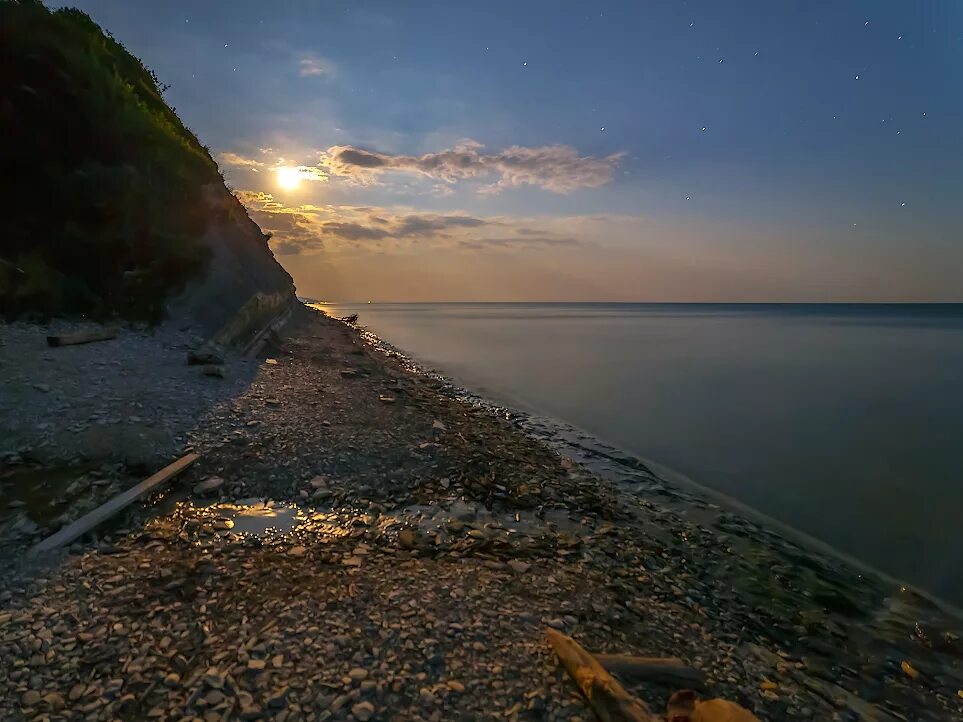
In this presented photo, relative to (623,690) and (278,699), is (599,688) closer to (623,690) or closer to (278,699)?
(623,690)

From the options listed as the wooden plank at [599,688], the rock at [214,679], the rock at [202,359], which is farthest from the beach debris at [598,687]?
the rock at [202,359]

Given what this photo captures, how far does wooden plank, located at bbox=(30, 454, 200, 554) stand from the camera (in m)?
6.62

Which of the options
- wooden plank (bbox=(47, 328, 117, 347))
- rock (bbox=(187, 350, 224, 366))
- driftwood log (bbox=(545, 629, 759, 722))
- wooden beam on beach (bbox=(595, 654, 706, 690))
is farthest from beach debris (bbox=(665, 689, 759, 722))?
wooden plank (bbox=(47, 328, 117, 347))

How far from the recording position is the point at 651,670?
5215 mm

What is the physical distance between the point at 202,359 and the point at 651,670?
46.9ft

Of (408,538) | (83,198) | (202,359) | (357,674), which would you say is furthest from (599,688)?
(83,198)

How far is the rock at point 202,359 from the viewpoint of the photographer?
14.6 meters

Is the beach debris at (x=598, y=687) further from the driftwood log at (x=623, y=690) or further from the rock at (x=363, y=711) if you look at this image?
the rock at (x=363, y=711)

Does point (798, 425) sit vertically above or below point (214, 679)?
below

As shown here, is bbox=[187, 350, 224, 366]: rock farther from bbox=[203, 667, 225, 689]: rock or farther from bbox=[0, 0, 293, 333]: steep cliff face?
bbox=[203, 667, 225, 689]: rock

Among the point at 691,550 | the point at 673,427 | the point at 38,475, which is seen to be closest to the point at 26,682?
the point at 38,475

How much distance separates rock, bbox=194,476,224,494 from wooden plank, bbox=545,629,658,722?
6.61 meters

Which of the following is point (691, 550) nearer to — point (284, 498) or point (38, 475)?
point (284, 498)

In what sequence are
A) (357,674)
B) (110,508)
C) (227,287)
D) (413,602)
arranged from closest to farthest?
1. (357,674)
2. (413,602)
3. (110,508)
4. (227,287)
